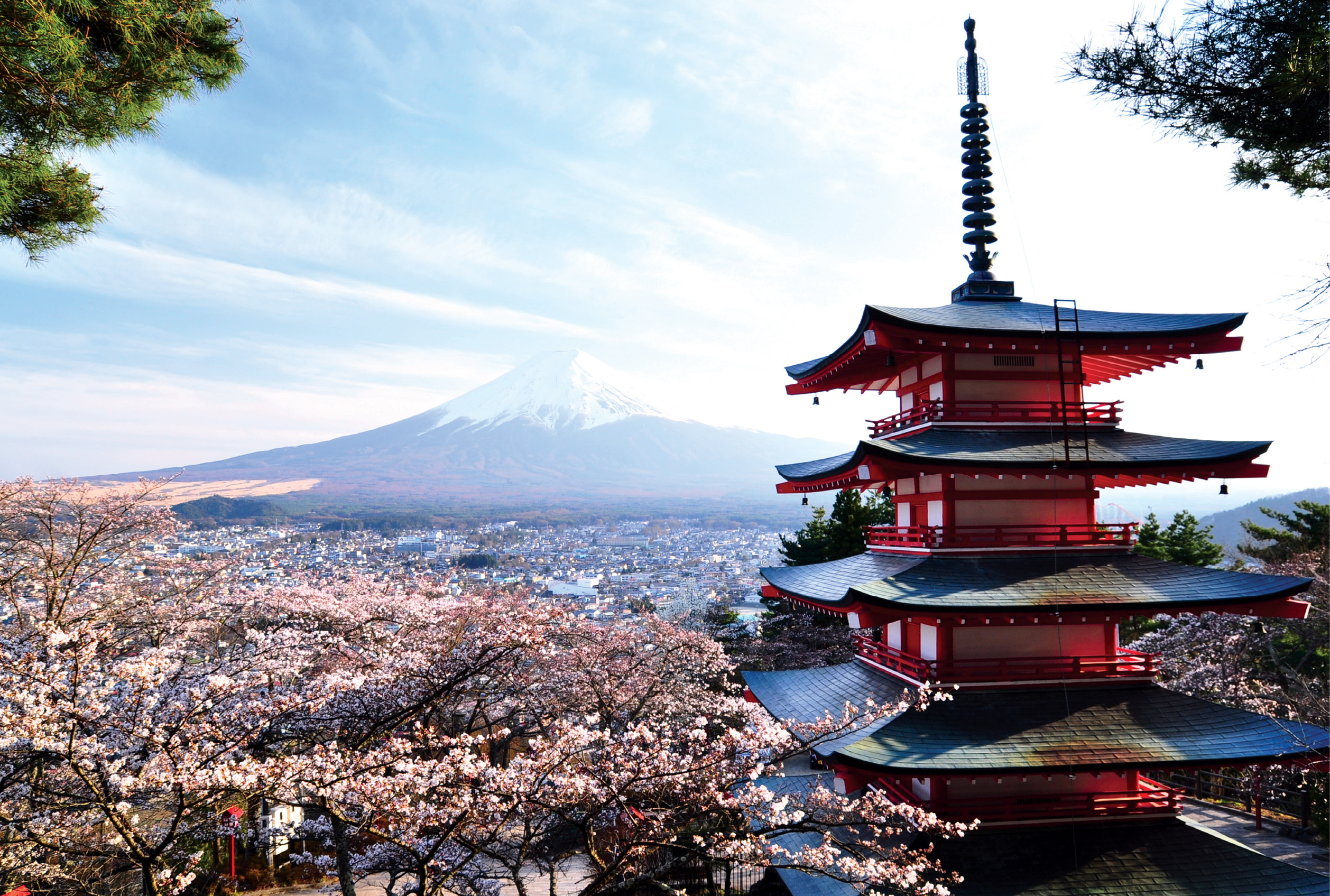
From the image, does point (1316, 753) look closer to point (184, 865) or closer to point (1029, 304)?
point (1029, 304)

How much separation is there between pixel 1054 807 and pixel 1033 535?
3126 mm

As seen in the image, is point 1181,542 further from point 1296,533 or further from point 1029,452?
point 1029,452

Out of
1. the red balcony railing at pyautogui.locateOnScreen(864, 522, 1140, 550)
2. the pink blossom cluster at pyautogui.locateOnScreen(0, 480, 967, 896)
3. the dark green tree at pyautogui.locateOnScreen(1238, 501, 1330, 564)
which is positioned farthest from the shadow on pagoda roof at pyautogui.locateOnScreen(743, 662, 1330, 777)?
the dark green tree at pyautogui.locateOnScreen(1238, 501, 1330, 564)

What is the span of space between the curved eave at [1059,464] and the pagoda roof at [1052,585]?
1.09 m

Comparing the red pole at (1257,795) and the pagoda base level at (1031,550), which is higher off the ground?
the pagoda base level at (1031,550)

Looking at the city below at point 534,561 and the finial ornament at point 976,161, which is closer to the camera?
the finial ornament at point 976,161

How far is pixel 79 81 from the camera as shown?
17.0 ft

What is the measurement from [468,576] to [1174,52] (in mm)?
40298

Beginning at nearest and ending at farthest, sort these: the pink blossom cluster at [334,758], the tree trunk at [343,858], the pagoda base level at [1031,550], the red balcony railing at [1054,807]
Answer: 1. the pink blossom cluster at [334,758]
2. the red balcony railing at [1054,807]
3. the pagoda base level at [1031,550]
4. the tree trunk at [343,858]

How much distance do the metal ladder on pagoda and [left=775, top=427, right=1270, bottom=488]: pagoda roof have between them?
11 centimetres

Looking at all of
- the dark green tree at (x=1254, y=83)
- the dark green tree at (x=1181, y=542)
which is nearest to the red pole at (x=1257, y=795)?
the dark green tree at (x=1181, y=542)

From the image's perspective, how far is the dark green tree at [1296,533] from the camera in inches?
662

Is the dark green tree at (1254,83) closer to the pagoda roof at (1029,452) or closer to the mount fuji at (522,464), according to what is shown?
the pagoda roof at (1029,452)

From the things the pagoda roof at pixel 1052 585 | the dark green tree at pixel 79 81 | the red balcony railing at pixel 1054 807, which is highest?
the dark green tree at pixel 79 81
